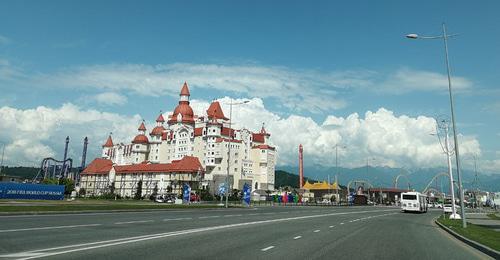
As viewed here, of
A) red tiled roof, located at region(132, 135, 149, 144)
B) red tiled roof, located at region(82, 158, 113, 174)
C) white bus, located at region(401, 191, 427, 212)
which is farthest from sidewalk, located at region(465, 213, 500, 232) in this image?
red tiled roof, located at region(82, 158, 113, 174)

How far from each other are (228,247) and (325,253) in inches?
114

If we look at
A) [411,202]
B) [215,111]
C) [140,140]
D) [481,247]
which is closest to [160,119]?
[140,140]

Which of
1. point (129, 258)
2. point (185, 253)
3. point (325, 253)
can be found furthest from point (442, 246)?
point (129, 258)

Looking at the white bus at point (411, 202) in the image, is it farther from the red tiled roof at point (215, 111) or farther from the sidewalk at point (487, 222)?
the red tiled roof at point (215, 111)

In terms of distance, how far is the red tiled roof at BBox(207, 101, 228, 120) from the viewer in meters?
164

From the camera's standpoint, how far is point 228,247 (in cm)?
1324

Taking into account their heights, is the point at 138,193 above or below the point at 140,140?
below

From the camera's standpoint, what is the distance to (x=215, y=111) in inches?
6481

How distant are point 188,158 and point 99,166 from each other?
5446cm

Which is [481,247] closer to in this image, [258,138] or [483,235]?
[483,235]

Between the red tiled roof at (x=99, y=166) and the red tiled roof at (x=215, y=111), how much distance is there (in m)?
46.6

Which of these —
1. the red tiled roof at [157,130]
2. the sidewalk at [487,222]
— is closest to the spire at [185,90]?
the red tiled roof at [157,130]

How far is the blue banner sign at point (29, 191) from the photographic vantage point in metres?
54.4

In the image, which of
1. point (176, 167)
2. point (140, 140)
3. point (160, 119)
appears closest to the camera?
point (176, 167)
